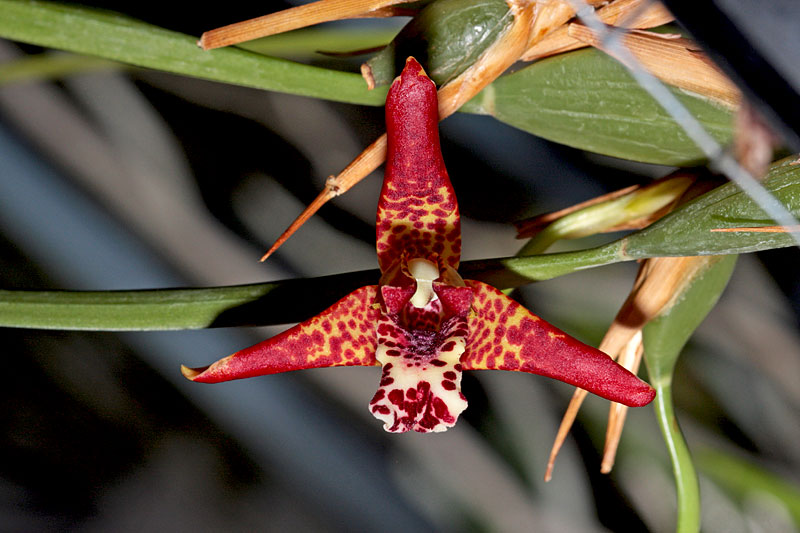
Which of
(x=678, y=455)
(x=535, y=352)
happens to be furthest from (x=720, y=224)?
(x=678, y=455)

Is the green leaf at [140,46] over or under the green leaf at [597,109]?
over

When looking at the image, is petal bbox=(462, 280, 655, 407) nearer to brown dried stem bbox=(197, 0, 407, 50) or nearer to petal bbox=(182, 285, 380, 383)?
petal bbox=(182, 285, 380, 383)

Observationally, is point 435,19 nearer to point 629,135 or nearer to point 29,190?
point 629,135

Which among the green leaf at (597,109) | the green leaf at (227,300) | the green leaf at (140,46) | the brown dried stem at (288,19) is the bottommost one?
the green leaf at (227,300)

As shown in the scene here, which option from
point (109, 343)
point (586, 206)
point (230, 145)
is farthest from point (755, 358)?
point (109, 343)

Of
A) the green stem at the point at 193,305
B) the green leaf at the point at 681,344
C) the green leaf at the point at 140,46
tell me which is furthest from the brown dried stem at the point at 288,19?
the green leaf at the point at 681,344

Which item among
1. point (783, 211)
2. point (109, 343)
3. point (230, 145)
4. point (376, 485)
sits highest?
point (230, 145)

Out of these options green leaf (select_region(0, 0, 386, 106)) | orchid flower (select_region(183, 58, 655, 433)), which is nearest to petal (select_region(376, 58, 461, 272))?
orchid flower (select_region(183, 58, 655, 433))

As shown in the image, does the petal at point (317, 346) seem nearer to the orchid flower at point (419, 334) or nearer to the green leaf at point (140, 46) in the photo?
the orchid flower at point (419, 334)

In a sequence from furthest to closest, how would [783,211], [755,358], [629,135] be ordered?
[755,358] → [629,135] → [783,211]
